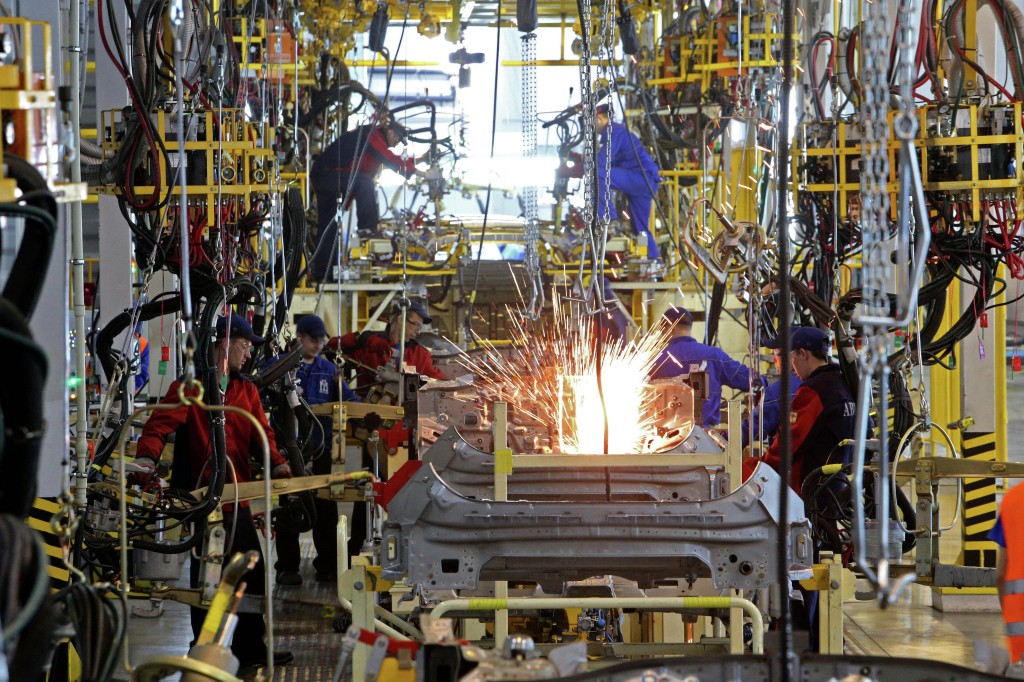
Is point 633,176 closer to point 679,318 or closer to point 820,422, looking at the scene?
point 679,318

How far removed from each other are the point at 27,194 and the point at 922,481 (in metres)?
4.04

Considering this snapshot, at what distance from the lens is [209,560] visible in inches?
153

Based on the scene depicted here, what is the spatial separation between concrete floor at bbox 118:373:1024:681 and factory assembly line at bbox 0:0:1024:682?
0.14 feet

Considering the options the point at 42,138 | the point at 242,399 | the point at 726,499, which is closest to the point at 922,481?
the point at 726,499

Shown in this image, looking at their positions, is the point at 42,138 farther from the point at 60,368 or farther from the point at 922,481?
the point at 922,481

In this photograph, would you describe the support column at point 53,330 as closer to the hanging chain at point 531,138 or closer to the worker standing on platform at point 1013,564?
the hanging chain at point 531,138

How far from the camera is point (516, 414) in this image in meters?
6.47

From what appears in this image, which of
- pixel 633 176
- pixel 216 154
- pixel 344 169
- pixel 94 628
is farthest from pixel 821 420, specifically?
pixel 633 176

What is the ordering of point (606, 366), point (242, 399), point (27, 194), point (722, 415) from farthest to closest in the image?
point (722, 415) → point (606, 366) → point (242, 399) → point (27, 194)

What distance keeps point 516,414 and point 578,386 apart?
0.48m

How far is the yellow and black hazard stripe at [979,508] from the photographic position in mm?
7770

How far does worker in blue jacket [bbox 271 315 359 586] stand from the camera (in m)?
8.29

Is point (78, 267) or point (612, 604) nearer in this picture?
point (612, 604)

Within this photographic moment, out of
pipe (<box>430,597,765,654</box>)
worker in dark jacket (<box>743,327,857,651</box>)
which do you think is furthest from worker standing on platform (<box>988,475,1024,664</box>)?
worker in dark jacket (<box>743,327,857,651</box>)
